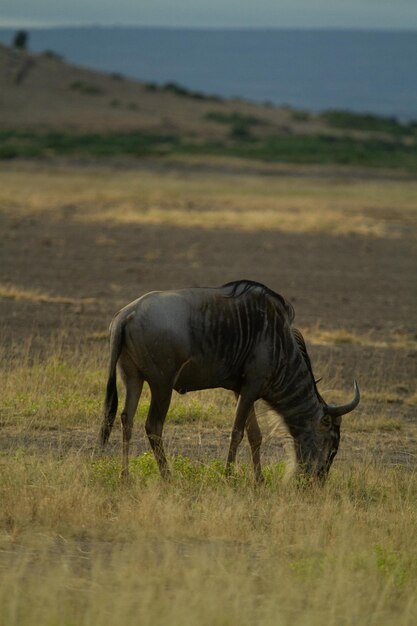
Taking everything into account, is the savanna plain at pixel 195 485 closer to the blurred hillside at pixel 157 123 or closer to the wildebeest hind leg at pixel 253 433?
the wildebeest hind leg at pixel 253 433

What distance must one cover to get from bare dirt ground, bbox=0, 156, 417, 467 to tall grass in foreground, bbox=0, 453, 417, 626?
1.02 m

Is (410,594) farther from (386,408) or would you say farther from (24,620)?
(386,408)

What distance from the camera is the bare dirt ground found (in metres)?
9.75

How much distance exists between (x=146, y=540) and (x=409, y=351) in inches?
319

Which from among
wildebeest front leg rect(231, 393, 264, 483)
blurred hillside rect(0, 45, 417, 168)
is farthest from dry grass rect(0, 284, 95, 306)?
blurred hillside rect(0, 45, 417, 168)

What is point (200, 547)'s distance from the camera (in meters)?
6.50

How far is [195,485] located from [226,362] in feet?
2.72

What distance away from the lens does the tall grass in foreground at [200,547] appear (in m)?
5.43

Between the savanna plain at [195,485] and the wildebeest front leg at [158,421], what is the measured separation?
11cm

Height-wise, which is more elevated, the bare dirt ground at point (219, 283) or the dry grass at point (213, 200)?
the bare dirt ground at point (219, 283)

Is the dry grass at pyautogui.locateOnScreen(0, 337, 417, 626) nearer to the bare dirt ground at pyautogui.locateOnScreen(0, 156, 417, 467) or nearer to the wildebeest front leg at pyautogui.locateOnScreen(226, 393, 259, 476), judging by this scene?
the wildebeest front leg at pyautogui.locateOnScreen(226, 393, 259, 476)

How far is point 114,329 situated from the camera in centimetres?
770

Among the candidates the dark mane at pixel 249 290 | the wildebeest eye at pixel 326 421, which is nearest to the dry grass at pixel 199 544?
the wildebeest eye at pixel 326 421

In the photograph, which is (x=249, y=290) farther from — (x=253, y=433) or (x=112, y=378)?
(x=112, y=378)
